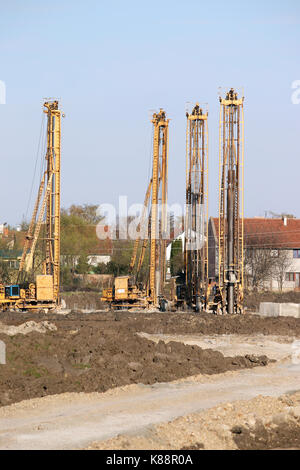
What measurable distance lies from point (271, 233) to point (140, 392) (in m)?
58.1

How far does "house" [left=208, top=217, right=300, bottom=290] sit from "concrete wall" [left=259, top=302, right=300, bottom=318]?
23.2 m

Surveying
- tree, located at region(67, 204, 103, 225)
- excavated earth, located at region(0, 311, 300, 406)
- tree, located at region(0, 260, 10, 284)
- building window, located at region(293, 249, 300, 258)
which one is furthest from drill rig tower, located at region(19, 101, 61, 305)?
tree, located at region(67, 204, 103, 225)

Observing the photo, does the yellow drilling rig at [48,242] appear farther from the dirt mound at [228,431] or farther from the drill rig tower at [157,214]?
the dirt mound at [228,431]

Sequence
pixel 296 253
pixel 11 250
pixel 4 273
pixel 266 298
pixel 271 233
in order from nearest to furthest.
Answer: pixel 266 298, pixel 4 273, pixel 11 250, pixel 296 253, pixel 271 233

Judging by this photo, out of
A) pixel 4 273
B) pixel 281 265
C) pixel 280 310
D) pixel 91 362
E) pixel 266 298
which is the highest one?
pixel 281 265

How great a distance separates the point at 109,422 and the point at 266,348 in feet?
48.7

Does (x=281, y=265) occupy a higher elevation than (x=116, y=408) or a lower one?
higher

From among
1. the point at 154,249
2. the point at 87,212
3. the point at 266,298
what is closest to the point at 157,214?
the point at 154,249

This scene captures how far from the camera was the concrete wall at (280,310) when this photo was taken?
141 ft

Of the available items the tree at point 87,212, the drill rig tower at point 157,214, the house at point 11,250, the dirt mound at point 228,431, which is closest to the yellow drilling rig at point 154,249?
the drill rig tower at point 157,214

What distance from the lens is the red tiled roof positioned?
7300 centimetres

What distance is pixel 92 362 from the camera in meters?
21.4
